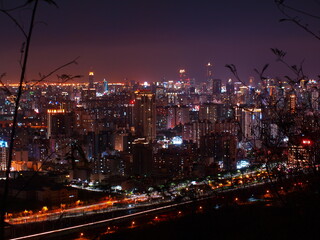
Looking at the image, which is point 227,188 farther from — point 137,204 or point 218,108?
point 218,108

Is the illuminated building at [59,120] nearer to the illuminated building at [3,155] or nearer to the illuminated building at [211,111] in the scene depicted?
the illuminated building at [3,155]

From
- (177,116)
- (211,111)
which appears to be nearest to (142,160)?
(211,111)

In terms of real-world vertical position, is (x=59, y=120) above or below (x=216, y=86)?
below

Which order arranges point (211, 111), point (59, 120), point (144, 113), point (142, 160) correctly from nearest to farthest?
point (142, 160) → point (59, 120) → point (144, 113) → point (211, 111)

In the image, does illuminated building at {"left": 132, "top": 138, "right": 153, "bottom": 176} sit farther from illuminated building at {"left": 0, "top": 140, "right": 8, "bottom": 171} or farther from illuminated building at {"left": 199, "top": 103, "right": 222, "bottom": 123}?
illuminated building at {"left": 199, "top": 103, "right": 222, "bottom": 123}

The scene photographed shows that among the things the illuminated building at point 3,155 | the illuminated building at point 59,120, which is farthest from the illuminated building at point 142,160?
the illuminated building at point 59,120

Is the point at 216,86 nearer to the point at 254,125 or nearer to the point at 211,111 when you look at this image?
the point at 211,111

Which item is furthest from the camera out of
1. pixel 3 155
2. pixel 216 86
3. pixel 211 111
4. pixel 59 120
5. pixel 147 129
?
pixel 216 86

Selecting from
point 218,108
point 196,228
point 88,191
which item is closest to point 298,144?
point 196,228
